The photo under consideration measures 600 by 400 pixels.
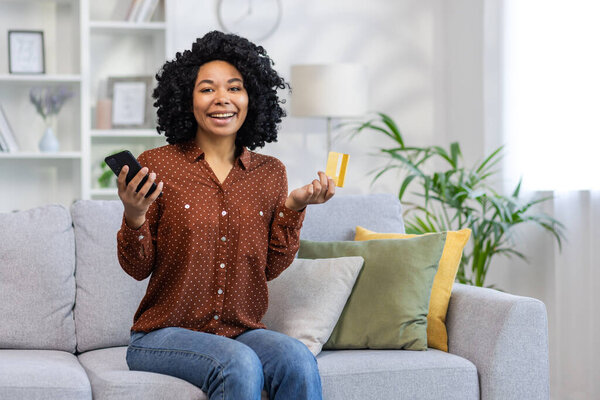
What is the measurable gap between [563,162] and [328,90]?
112 cm

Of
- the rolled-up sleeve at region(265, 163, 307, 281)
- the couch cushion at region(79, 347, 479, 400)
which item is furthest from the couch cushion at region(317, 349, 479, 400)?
the rolled-up sleeve at region(265, 163, 307, 281)

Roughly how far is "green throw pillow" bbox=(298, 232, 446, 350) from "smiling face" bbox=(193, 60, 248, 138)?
56 cm

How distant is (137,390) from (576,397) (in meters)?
1.90

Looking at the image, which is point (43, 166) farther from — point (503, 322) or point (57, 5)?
point (503, 322)

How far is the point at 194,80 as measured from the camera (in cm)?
194

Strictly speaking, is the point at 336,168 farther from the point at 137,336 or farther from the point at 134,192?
the point at 137,336

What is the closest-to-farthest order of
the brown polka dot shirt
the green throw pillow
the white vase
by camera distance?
the brown polka dot shirt, the green throw pillow, the white vase

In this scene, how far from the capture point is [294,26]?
14.1 feet

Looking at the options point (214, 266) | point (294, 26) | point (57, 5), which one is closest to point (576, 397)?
point (214, 266)

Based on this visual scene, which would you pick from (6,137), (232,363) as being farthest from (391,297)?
(6,137)

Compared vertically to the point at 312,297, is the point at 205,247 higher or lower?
higher

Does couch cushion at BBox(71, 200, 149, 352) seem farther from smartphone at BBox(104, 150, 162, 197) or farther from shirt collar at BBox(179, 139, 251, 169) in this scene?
smartphone at BBox(104, 150, 162, 197)

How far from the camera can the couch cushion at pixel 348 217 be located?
8.13ft

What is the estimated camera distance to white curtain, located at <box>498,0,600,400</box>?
2977 millimetres
